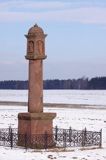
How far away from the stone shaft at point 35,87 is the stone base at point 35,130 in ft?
1.49

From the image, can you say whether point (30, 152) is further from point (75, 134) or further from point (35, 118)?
point (75, 134)

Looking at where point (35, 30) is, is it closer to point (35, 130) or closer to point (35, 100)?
point (35, 100)

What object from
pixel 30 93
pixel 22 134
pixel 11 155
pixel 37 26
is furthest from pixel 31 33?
pixel 11 155

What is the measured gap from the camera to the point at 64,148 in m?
21.3

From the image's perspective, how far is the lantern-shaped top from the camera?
72.5ft

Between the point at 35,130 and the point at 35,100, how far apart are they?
127 cm

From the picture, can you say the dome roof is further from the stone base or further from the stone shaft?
the stone base

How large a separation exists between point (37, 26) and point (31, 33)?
445mm

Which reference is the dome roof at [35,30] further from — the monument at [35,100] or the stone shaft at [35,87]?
the stone shaft at [35,87]

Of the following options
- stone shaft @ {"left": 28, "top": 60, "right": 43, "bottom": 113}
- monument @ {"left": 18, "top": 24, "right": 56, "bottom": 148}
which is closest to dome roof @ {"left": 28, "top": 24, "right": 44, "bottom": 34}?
monument @ {"left": 18, "top": 24, "right": 56, "bottom": 148}

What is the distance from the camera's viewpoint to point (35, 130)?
21562mm

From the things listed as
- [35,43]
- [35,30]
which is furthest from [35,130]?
[35,30]

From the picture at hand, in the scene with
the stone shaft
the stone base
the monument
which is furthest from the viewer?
the stone shaft

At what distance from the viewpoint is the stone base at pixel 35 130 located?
2120cm
